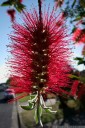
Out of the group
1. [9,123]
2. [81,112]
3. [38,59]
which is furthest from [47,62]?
[81,112]

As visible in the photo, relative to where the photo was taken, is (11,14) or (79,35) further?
(79,35)

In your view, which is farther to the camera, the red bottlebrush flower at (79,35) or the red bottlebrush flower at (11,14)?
the red bottlebrush flower at (79,35)

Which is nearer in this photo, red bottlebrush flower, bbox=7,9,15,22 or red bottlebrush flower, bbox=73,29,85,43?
red bottlebrush flower, bbox=7,9,15,22

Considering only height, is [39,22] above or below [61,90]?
above

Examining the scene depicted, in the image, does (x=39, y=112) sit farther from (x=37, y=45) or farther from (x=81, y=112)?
(x=81, y=112)
